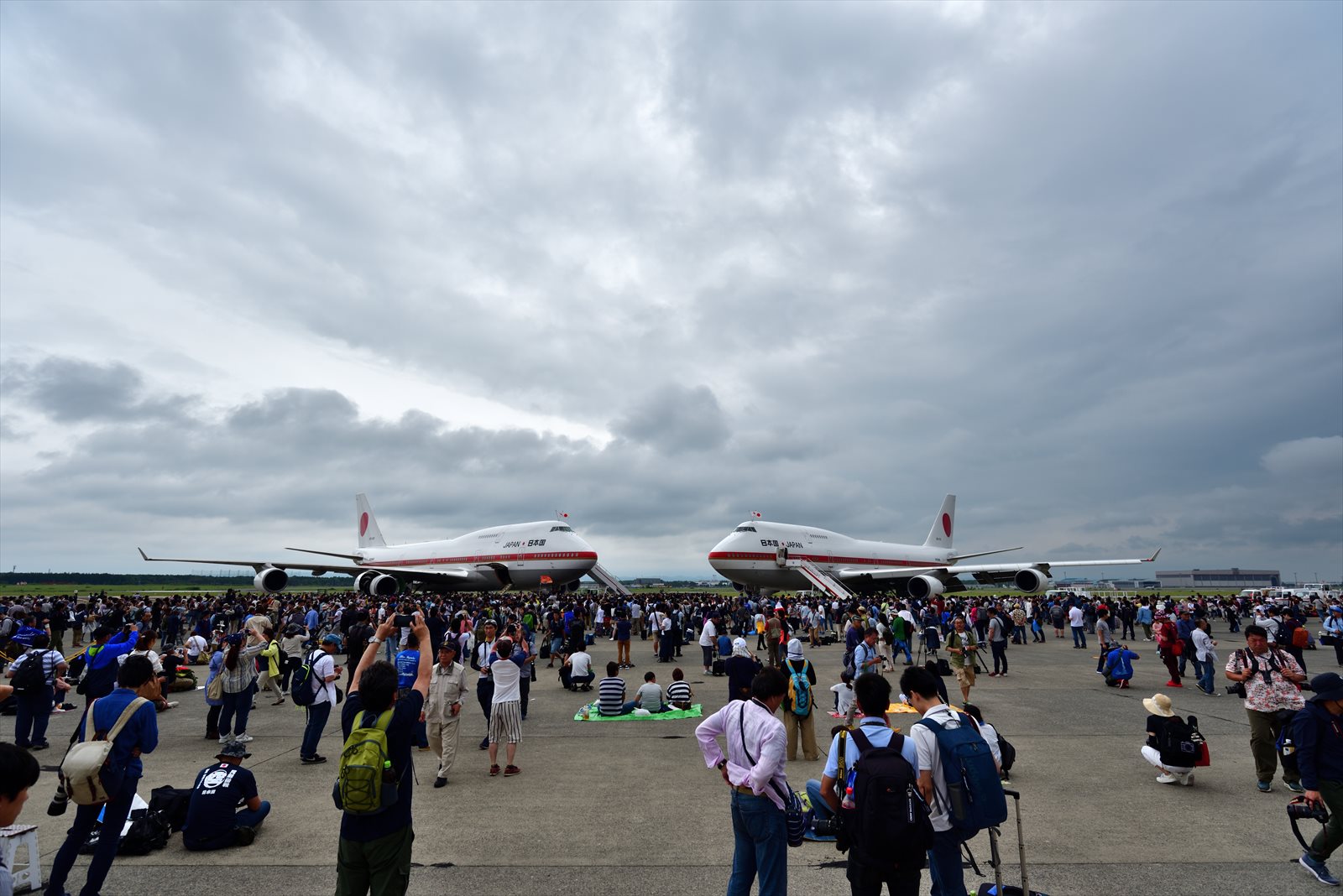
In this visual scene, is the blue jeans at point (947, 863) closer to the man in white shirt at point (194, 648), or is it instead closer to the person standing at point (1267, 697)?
the person standing at point (1267, 697)

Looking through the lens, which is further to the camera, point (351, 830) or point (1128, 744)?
point (1128, 744)

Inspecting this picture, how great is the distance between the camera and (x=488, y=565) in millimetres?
40406

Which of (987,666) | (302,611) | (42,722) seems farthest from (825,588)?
(42,722)

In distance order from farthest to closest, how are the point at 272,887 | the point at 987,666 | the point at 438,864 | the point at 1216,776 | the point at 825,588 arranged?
the point at 825,588 < the point at 987,666 < the point at 1216,776 < the point at 438,864 < the point at 272,887

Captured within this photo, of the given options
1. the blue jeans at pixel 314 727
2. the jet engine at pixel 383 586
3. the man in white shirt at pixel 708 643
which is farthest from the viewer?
the jet engine at pixel 383 586

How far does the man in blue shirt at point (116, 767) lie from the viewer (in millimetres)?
4605

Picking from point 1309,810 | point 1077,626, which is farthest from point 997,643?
point 1309,810

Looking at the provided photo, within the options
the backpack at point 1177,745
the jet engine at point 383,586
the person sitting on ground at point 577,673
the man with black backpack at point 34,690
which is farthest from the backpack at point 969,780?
the jet engine at point 383,586

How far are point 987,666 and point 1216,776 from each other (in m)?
10.6

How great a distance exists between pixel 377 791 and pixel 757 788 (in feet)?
6.92

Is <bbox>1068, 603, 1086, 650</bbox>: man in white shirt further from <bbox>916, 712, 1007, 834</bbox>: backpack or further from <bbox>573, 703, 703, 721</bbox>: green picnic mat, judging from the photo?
<bbox>916, 712, 1007, 834</bbox>: backpack

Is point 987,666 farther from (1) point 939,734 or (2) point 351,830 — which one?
(2) point 351,830

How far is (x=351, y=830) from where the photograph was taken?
3781 mm

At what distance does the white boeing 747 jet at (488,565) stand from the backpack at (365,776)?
35.1 metres
